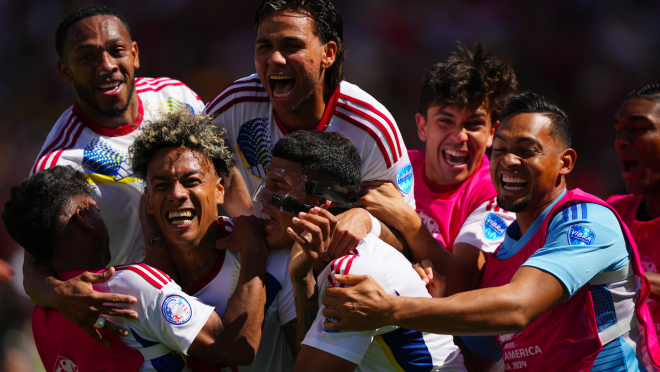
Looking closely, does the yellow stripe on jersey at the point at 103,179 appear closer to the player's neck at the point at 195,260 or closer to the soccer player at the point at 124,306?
the soccer player at the point at 124,306

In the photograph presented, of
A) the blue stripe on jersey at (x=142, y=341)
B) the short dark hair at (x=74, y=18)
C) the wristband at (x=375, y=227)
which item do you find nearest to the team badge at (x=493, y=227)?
the wristband at (x=375, y=227)

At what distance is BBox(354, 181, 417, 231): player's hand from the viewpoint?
3.56 meters

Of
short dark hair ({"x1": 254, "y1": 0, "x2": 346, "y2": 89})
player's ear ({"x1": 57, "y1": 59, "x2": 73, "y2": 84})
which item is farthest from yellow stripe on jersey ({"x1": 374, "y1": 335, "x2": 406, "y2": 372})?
player's ear ({"x1": 57, "y1": 59, "x2": 73, "y2": 84})

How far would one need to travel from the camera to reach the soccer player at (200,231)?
10.00 ft

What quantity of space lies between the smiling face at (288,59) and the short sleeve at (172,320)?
54.9 inches

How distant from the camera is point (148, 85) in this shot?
15.7 ft

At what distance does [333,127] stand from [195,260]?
1197mm

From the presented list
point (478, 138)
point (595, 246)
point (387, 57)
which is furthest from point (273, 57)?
point (387, 57)

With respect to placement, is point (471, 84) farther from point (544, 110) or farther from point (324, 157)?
point (324, 157)

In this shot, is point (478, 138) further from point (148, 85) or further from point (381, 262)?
point (148, 85)

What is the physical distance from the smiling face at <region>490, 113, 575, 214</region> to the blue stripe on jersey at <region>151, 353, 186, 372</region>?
75.1 inches

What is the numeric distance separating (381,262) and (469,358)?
113cm

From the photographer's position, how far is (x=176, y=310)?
8.70ft

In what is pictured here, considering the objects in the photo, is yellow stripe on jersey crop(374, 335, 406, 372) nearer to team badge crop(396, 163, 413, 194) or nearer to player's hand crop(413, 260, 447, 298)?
player's hand crop(413, 260, 447, 298)
